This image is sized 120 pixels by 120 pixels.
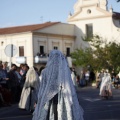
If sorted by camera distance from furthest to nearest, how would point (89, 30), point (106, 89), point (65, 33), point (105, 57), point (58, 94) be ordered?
point (65, 33), point (89, 30), point (105, 57), point (106, 89), point (58, 94)

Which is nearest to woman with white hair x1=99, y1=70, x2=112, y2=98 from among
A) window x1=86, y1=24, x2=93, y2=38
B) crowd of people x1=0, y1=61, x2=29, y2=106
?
crowd of people x1=0, y1=61, x2=29, y2=106

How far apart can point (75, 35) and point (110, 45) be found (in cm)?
1259

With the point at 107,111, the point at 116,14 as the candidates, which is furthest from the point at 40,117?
the point at 116,14

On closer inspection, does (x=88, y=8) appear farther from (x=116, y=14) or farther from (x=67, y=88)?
(x=67, y=88)

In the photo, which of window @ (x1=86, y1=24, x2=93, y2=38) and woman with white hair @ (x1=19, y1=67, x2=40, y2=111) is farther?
window @ (x1=86, y1=24, x2=93, y2=38)

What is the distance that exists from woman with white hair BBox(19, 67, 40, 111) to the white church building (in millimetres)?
41439

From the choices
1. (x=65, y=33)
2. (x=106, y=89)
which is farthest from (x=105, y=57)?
(x=106, y=89)

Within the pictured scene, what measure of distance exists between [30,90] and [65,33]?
151ft

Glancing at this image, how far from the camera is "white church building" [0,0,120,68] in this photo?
57.0 meters

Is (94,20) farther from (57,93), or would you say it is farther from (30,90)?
(57,93)

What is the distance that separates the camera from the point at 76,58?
55.6m

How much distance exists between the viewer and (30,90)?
49.0 ft

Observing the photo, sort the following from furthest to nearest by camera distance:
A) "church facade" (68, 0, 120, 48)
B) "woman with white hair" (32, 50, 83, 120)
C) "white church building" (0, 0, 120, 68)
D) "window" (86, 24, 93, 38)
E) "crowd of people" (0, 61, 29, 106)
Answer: "window" (86, 24, 93, 38)
"church facade" (68, 0, 120, 48)
"white church building" (0, 0, 120, 68)
"crowd of people" (0, 61, 29, 106)
"woman with white hair" (32, 50, 83, 120)

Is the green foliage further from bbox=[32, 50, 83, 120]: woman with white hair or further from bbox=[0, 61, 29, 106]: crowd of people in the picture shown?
bbox=[32, 50, 83, 120]: woman with white hair
